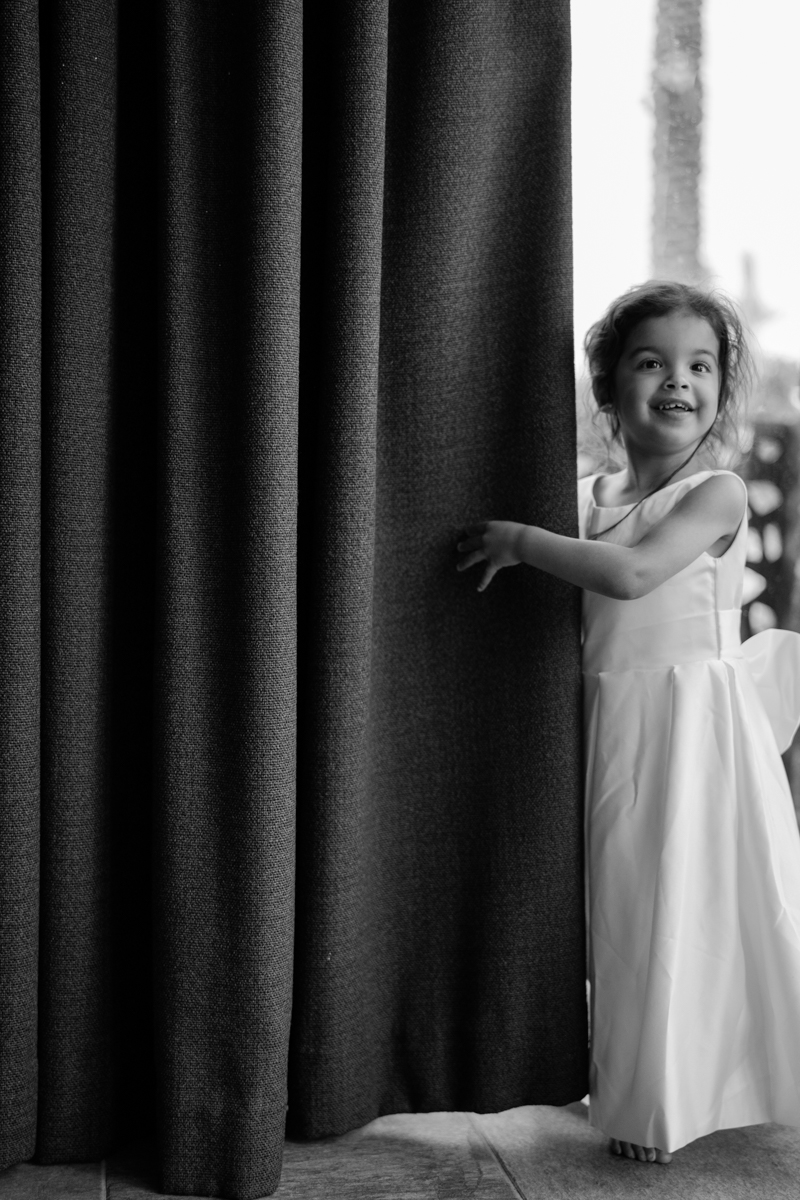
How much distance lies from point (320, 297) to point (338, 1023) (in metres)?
0.77

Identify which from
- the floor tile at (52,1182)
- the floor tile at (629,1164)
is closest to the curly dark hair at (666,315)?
the floor tile at (629,1164)

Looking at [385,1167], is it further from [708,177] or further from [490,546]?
[708,177]

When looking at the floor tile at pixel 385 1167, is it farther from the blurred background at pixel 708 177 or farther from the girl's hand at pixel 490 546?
the blurred background at pixel 708 177

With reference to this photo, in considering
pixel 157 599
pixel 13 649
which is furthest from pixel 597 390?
pixel 13 649

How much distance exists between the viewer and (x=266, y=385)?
948mm

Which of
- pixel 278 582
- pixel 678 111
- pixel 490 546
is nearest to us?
pixel 278 582

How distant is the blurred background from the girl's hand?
31cm

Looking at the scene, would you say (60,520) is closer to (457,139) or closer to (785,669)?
(457,139)

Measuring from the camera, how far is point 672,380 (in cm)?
110

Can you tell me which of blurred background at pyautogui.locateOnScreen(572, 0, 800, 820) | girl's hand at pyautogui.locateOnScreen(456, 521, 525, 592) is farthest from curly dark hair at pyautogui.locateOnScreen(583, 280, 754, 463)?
girl's hand at pyautogui.locateOnScreen(456, 521, 525, 592)

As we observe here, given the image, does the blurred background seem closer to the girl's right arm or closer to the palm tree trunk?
the palm tree trunk

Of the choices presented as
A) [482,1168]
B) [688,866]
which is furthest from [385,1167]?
[688,866]

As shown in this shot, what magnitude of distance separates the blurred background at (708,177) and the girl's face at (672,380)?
189mm

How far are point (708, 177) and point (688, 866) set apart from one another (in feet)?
2.96
